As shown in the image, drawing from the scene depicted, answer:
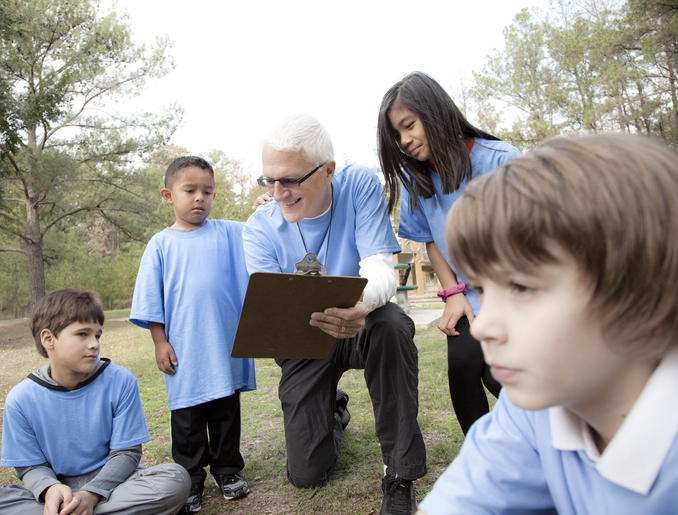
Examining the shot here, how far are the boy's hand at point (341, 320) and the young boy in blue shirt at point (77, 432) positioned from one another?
2.45 feet

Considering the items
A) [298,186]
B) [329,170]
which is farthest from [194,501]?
[329,170]

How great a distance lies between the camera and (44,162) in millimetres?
12453

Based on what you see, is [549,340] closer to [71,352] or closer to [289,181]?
[289,181]

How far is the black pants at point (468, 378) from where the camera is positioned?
2.18m

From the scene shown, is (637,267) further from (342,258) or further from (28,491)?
(28,491)

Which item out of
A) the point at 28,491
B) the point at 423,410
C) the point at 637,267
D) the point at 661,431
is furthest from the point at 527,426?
the point at 423,410

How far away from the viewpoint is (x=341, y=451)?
274 cm

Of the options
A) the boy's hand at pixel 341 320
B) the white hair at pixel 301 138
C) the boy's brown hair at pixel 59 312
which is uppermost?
the white hair at pixel 301 138

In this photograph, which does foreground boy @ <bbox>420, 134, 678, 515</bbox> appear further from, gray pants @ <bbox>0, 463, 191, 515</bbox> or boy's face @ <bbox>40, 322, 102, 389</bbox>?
boy's face @ <bbox>40, 322, 102, 389</bbox>

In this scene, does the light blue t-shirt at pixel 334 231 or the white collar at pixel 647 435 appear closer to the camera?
the white collar at pixel 647 435

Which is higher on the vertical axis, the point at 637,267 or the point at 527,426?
the point at 637,267

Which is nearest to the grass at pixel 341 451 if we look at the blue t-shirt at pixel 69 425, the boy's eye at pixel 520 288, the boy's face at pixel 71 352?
the blue t-shirt at pixel 69 425

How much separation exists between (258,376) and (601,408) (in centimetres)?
433

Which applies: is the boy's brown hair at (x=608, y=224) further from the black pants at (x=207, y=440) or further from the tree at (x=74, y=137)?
the tree at (x=74, y=137)
